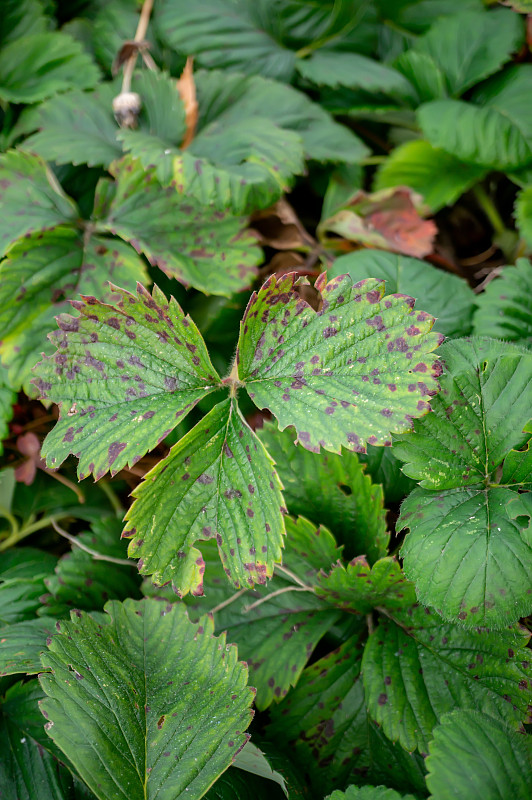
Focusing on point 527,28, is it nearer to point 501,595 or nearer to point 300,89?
point 300,89

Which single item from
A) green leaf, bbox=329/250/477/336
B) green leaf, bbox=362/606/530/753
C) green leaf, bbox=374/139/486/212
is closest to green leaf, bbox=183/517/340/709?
green leaf, bbox=362/606/530/753

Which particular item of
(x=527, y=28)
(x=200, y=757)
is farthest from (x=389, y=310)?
(x=527, y=28)

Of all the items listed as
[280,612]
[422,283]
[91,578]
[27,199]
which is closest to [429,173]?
[422,283]

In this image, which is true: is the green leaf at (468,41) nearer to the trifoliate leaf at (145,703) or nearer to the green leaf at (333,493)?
the green leaf at (333,493)

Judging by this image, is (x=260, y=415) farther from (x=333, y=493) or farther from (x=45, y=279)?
(x=45, y=279)

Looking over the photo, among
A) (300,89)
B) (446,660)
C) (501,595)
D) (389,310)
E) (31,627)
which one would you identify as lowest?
(446,660)

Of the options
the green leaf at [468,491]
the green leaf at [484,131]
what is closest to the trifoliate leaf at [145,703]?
the green leaf at [468,491]
